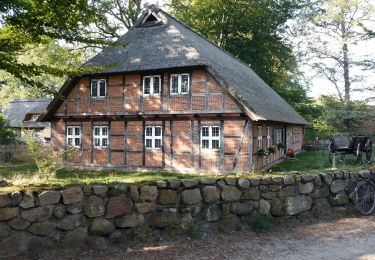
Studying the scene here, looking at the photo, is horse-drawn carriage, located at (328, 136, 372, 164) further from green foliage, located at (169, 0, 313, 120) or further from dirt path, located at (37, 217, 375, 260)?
green foliage, located at (169, 0, 313, 120)

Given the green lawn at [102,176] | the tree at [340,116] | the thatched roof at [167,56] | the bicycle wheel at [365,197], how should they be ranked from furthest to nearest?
the tree at [340,116] → the thatched roof at [167,56] → the bicycle wheel at [365,197] → the green lawn at [102,176]

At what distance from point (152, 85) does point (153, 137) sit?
260cm

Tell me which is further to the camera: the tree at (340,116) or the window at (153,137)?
the tree at (340,116)

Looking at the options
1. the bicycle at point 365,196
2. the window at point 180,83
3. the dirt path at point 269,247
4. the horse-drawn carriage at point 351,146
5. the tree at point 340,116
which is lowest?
the dirt path at point 269,247

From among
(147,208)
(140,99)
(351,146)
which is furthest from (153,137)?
(147,208)

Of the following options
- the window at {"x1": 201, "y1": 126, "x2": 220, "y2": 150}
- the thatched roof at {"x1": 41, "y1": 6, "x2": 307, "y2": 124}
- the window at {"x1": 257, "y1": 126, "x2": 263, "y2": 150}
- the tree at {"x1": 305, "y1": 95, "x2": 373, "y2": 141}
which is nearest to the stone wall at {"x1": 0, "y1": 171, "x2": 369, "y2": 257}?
the thatched roof at {"x1": 41, "y1": 6, "x2": 307, "y2": 124}

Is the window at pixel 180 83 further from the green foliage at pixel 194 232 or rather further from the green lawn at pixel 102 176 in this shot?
the green foliage at pixel 194 232

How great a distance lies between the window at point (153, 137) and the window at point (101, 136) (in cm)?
251

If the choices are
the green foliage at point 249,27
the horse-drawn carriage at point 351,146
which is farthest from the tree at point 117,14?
the horse-drawn carriage at point 351,146

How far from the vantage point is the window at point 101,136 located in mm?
19828

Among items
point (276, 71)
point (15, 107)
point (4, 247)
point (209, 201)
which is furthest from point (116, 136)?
point (15, 107)

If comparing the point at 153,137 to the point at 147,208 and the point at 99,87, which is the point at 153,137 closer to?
the point at 99,87

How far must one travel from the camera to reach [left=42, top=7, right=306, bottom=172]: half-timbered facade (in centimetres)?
1673

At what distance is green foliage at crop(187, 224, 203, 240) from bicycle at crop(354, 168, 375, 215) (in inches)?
166
